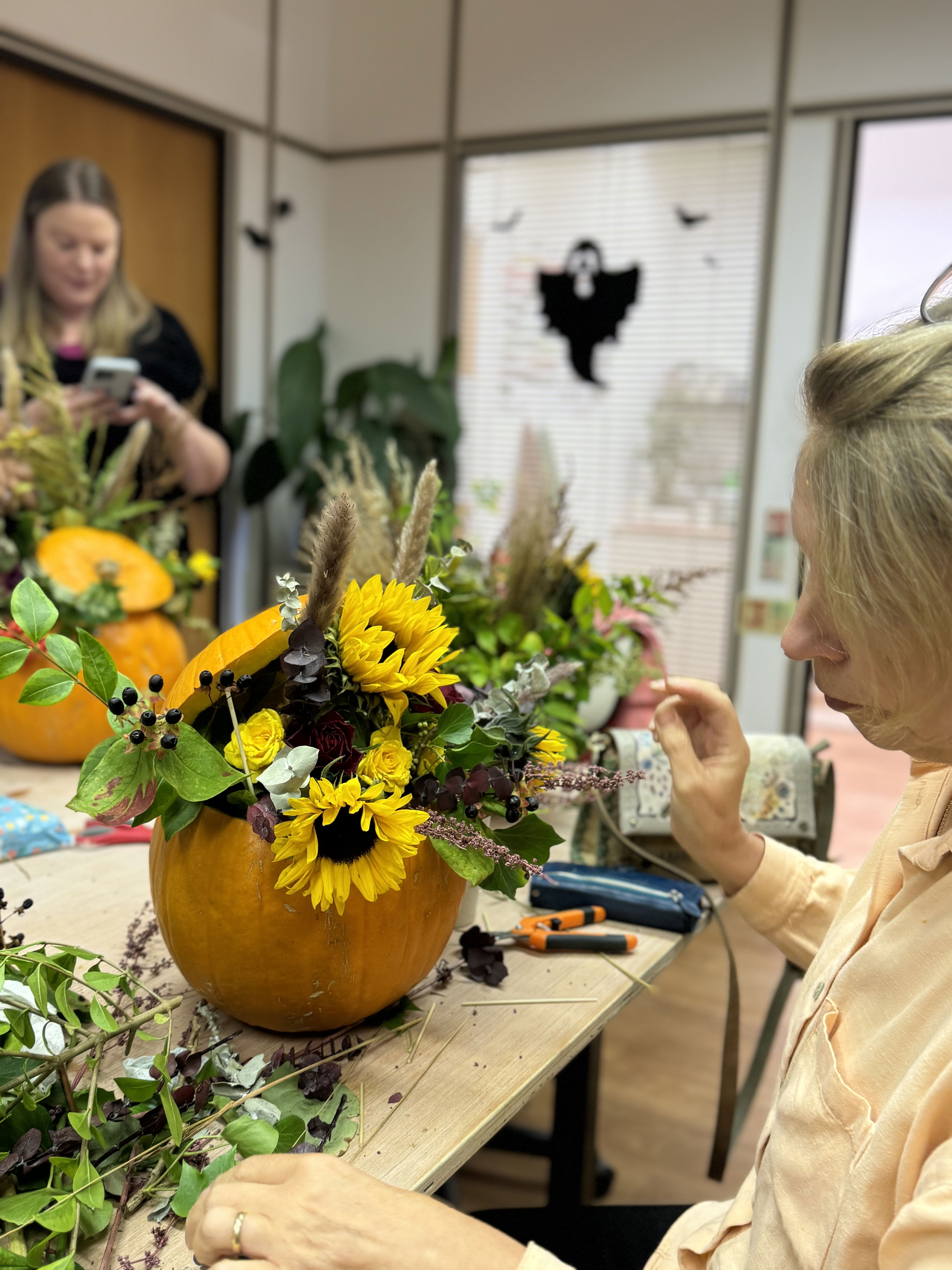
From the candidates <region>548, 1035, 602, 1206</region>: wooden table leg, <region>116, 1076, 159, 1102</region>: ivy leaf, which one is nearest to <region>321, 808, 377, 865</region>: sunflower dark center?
<region>116, 1076, 159, 1102</region>: ivy leaf

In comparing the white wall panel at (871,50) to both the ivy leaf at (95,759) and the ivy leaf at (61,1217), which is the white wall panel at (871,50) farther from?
the ivy leaf at (61,1217)

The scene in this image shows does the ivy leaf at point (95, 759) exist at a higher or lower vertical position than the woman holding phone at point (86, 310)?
lower

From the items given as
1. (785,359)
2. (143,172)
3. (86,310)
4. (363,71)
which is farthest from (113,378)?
(785,359)

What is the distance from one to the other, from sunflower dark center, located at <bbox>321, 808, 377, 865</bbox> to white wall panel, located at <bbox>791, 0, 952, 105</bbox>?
9.82ft

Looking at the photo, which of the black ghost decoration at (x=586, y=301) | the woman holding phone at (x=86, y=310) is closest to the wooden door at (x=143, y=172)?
the woman holding phone at (x=86, y=310)

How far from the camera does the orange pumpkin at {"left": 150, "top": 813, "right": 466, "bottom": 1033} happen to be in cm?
88

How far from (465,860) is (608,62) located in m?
3.27

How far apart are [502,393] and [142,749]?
321 centimetres

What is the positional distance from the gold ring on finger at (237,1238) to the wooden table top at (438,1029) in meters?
0.05

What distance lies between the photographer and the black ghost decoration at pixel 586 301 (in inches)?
141

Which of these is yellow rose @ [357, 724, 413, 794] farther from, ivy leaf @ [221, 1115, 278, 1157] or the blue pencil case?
the blue pencil case

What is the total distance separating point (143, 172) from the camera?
10.9ft

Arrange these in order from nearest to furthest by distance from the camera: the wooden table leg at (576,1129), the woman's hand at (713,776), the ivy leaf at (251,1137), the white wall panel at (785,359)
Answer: the ivy leaf at (251,1137) → the woman's hand at (713,776) → the wooden table leg at (576,1129) → the white wall panel at (785,359)

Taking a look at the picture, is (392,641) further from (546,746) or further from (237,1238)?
(237,1238)
